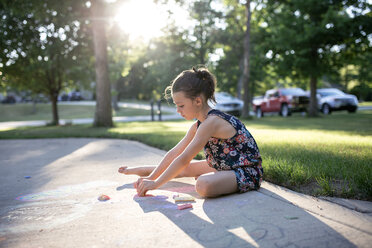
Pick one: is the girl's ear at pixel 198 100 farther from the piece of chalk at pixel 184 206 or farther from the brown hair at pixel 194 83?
the piece of chalk at pixel 184 206

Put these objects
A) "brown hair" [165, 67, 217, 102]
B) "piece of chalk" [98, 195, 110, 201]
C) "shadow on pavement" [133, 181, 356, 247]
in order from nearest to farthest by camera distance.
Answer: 1. "shadow on pavement" [133, 181, 356, 247]
2. "brown hair" [165, 67, 217, 102]
3. "piece of chalk" [98, 195, 110, 201]

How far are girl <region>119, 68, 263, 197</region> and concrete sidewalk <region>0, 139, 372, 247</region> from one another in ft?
0.44

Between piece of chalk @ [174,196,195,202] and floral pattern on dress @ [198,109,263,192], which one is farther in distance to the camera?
floral pattern on dress @ [198,109,263,192]

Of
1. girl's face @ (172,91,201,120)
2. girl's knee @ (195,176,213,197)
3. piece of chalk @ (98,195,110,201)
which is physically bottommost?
piece of chalk @ (98,195,110,201)

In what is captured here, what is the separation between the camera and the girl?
9.71 ft

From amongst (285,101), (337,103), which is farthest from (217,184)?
(337,103)

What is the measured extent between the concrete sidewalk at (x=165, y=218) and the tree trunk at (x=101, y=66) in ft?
29.2

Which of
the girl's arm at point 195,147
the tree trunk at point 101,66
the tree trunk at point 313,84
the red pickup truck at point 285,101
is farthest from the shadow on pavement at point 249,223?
the red pickup truck at point 285,101

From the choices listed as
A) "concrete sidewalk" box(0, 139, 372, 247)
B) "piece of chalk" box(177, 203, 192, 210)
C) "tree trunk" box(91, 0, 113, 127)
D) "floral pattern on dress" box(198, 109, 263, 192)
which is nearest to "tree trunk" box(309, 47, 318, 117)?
"tree trunk" box(91, 0, 113, 127)

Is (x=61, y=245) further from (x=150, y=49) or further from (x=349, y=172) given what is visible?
(x=150, y=49)

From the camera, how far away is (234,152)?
3.08 meters

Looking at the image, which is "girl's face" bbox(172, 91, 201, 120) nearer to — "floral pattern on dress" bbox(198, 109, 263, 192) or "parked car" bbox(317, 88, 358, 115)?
"floral pattern on dress" bbox(198, 109, 263, 192)

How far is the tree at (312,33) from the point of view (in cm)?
1449

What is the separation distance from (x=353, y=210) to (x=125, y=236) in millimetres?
1723
